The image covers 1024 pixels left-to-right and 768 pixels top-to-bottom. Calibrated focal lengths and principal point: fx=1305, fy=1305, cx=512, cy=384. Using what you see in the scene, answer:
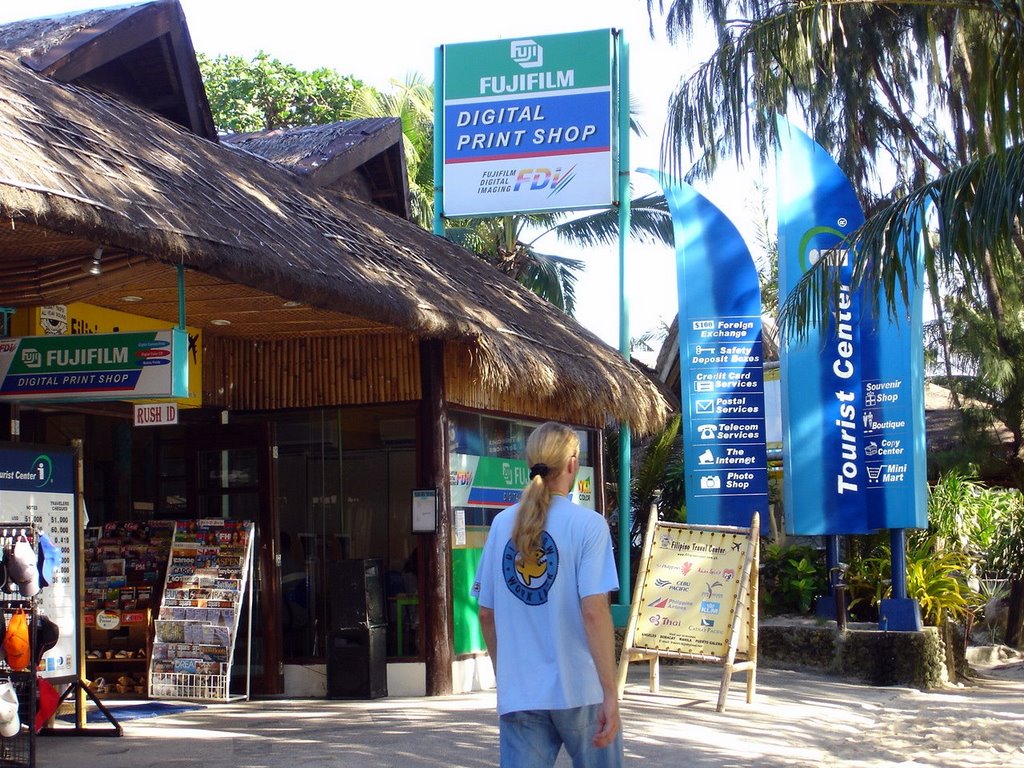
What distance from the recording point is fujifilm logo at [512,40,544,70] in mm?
13062

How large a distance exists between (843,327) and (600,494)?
3157 millimetres

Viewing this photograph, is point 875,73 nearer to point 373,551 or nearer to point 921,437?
point 921,437

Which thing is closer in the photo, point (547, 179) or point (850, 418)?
point (850, 418)

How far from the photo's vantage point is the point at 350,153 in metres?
13.1

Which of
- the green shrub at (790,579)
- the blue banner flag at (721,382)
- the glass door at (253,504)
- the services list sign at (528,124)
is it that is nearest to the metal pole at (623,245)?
the services list sign at (528,124)

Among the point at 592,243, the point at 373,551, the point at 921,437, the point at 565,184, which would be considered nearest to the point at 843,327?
the point at 921,437

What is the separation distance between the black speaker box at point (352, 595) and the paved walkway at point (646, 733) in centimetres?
63

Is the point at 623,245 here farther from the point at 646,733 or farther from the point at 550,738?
the point at 550,738

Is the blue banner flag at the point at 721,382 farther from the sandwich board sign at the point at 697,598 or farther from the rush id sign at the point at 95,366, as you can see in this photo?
the rush id sign at the point at 95,366

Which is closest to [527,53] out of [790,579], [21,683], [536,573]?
[790,579]

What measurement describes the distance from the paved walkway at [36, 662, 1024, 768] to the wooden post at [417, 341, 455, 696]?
322mm

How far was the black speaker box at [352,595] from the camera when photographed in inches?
409

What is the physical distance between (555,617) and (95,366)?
182 inches

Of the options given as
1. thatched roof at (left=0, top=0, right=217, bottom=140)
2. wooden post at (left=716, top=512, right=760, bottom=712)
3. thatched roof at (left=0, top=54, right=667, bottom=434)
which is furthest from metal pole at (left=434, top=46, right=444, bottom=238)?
wooden post at (left=716, top=512, right=760, bottom=712)
